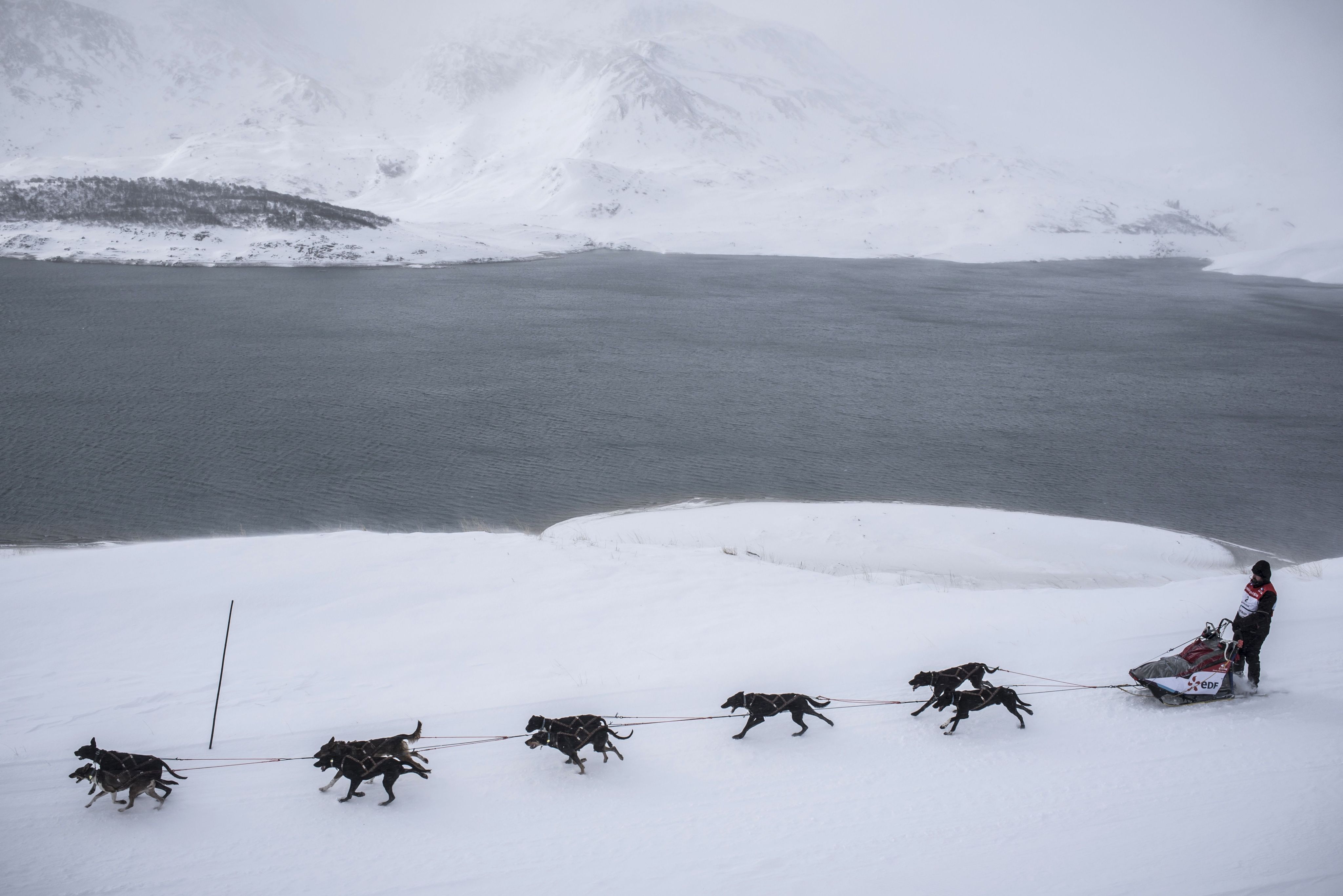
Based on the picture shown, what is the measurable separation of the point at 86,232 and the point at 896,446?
8354cm

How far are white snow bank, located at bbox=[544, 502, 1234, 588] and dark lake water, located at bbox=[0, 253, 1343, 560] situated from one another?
100 inches

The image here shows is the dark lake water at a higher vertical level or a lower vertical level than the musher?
higher

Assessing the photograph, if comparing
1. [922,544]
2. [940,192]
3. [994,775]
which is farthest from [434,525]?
[940,192]

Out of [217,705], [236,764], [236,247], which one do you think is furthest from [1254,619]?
[236,247]

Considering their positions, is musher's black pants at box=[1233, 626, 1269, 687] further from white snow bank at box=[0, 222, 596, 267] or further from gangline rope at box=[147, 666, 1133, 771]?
white snow bank at box=[0, 222, 596, 267]

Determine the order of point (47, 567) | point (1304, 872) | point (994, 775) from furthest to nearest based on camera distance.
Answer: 1. point (47, 567)
2. point (994, 775)
3. point (1304, 872)

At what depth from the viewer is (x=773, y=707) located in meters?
7.82

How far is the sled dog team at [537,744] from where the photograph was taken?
675cm

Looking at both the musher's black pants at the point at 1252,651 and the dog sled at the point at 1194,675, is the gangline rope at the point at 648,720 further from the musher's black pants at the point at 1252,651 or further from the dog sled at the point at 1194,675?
the musher's black pants at the point at 1252,651

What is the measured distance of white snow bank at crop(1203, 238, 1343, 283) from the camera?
91062 millimetres

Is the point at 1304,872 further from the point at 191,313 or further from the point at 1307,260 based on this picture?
the point at 1307,260

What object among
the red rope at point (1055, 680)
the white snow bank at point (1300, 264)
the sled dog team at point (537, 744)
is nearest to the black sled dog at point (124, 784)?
the sled dog team at point (537, 744)

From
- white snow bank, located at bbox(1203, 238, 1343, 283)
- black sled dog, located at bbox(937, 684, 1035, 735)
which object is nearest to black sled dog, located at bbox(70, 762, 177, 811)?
black sled dog, located at bbox(937, 684, 1035, 735)

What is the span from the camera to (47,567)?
544 inches
